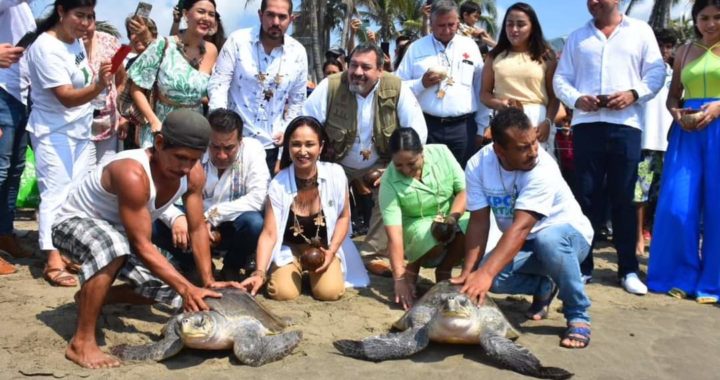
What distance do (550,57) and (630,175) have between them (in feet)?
3.24

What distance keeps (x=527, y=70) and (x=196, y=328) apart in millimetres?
2876

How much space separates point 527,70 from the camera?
14.8ft

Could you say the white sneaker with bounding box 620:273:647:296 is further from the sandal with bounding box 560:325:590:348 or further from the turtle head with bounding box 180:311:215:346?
the turtle head with bounding box 180:311:215:346

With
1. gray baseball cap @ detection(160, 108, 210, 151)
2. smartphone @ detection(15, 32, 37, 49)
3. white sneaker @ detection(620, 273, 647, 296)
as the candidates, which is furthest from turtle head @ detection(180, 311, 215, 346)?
white sneaker @ detection(620, 273, 647, 296)

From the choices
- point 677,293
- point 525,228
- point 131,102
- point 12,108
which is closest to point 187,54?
point 131,102

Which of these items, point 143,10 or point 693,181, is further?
point 143,10

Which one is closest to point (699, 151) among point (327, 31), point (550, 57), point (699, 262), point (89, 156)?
point (699, 262)

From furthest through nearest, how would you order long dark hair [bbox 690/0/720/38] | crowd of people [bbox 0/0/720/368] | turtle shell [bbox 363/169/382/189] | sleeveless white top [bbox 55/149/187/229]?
turtle shell [bbox 363/169/382/189], long dark hair [bbox 690/0/720/38], crowd of people [bbox 0/0/720/368], sleeveless white top [bbox 55/149/187/229]

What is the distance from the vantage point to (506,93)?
457 cm

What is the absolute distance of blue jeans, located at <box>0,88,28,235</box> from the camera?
416 centimetres

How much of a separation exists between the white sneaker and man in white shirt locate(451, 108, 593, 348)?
3.09 feet

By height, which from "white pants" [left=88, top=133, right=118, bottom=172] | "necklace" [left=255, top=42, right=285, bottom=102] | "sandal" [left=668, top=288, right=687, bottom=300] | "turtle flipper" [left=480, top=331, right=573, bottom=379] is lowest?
"sandal" [left=668, top=288, right=687, bottom=300]

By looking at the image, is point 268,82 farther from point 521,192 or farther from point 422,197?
point 521,192

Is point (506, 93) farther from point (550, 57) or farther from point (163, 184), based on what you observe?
point (163, 184)
